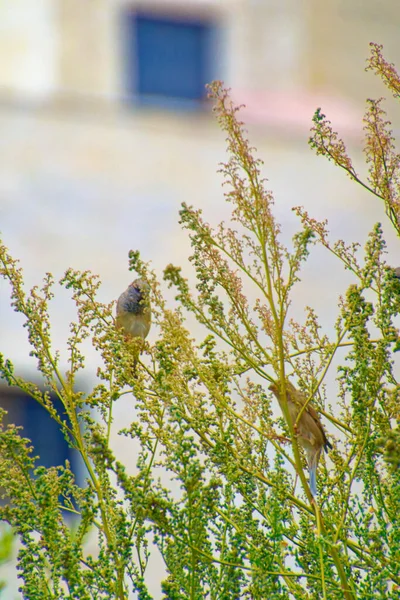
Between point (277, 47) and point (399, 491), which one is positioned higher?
point (277, 47)

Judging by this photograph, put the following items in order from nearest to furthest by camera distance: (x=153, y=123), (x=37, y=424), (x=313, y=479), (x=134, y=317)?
(x=313, y=479)
(x=134, y=317)
(x=37, y=424)
(x=153, y=123)

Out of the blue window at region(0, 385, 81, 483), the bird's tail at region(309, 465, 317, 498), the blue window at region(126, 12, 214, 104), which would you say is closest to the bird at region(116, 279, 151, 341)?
the bird's tail at region(309, 465, 317, 498)

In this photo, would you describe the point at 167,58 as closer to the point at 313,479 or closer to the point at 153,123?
the point at 153,123

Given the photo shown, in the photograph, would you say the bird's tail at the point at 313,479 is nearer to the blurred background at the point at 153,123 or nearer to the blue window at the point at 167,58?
the blurred background at the point at 153,123

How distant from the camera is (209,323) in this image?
1185 millimetres

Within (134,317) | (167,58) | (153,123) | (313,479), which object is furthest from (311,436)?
(167,58)

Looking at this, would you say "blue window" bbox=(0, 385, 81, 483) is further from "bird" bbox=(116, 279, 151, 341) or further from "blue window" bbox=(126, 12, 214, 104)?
"bird" bbox=(116, 279, 151, 341)

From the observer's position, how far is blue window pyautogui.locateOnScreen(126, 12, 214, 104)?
478 cm

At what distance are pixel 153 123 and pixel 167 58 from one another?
0.32 metres

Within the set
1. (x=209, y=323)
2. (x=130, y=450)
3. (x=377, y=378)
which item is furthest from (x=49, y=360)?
(x=130, y=450)

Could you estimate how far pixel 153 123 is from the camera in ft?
15.7

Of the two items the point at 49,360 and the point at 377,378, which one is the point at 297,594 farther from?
the point at 49,360

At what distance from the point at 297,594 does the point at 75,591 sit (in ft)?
0.81

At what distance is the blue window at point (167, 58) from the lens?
4.78m
